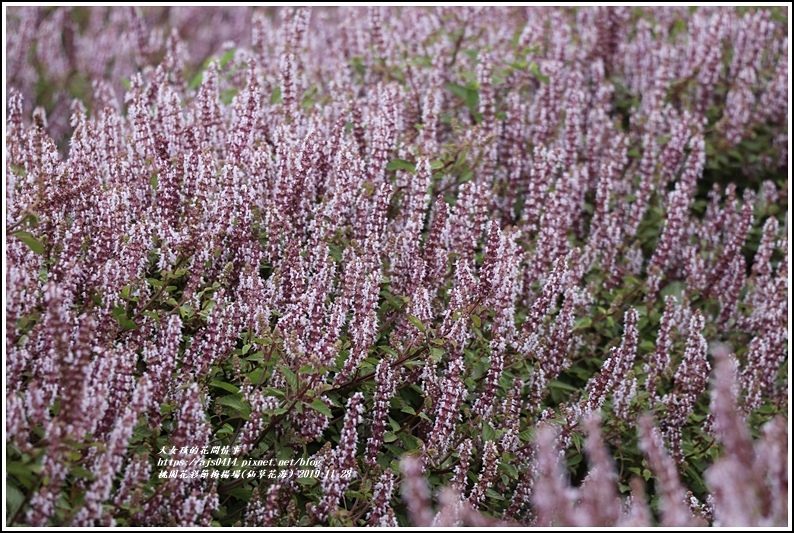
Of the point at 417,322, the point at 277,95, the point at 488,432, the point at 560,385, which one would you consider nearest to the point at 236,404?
the point at 417,322

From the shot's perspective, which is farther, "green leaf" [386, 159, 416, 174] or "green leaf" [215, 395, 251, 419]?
"green leaf" [386, 159, 416, 174]

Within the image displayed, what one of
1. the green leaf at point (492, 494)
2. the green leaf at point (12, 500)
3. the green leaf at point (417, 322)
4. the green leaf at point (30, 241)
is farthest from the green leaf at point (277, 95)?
the green leaf at point (12, 500)

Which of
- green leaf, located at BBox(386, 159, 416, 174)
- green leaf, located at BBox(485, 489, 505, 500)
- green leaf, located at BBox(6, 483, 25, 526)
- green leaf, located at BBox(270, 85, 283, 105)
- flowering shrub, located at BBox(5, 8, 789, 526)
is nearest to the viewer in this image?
green leaf, located at BBox(6, 483, 25, 526)

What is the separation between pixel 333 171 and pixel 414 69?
214 cm

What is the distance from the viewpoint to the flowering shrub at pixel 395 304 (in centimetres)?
327

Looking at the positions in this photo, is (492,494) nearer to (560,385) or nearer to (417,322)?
(417,322)

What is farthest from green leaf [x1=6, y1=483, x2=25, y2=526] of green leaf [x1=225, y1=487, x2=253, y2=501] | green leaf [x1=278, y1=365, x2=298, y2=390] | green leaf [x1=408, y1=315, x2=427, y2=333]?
green leaf [x1=408, y1=315, x2=427, y2=333]

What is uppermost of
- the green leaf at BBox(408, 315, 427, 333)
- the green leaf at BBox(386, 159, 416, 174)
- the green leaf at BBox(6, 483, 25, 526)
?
the green leaf at BBox(386, 159, 416, 174)

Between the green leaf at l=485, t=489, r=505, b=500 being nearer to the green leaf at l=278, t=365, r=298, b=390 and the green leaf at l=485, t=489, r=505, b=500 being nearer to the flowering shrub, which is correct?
the flowering shrub

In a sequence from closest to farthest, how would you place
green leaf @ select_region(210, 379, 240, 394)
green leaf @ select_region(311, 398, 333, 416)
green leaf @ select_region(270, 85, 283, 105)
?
green leaf @ select_region(311, 398, 333, 416)
green leaf @ select_region(210, 379, 240, 394)
green leaf @ select_region(270, 85, 283, 105)

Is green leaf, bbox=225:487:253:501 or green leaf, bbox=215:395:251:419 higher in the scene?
green leaf, bbox=215:395:251:419

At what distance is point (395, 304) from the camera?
4.29 meters

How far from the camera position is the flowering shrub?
327cm

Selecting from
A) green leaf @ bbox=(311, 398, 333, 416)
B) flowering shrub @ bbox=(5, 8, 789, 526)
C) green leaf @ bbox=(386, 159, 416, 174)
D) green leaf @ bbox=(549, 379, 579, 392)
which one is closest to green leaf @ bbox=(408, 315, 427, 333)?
flowering shrub @ bbox=(5, 8, 789, 526)
